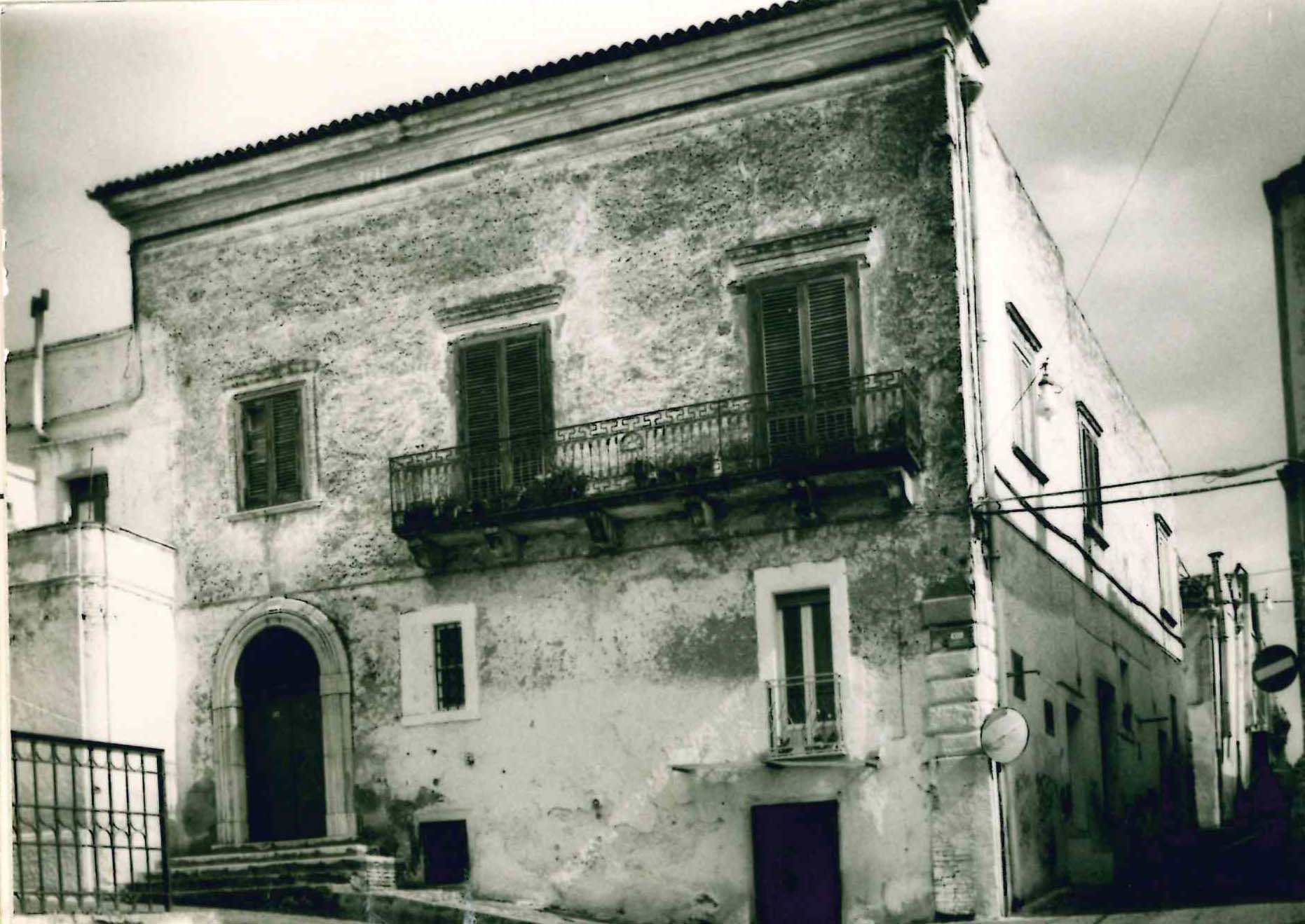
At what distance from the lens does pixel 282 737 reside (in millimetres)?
20594

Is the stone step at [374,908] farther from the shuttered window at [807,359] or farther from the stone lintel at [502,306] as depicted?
the stone lintel at [502,306]

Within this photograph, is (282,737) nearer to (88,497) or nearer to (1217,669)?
(88,497)

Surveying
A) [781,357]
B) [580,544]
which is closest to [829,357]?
[781,357]

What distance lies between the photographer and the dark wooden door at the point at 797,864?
704 inches

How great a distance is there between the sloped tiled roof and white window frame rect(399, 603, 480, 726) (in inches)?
197

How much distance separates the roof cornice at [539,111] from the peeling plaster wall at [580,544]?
0.67ft

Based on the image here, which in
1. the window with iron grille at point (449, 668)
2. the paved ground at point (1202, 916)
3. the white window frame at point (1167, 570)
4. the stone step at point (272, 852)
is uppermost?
the white window frame at point (1167, 570)

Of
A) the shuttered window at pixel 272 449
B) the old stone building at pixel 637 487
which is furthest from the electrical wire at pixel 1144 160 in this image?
the shuttered window at pixel 272 449

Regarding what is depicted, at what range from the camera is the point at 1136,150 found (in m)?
17.0

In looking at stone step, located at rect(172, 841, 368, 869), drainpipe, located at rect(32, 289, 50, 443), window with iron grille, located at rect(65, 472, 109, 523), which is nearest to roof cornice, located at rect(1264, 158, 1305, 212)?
stone step, located at rect(172, 841, 368, 869)

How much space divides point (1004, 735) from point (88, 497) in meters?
10.4

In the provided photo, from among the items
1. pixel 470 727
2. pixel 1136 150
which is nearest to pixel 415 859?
pixel 470 727

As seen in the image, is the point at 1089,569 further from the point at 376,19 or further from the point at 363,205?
the point at 376,19

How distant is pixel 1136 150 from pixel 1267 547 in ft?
13.1
